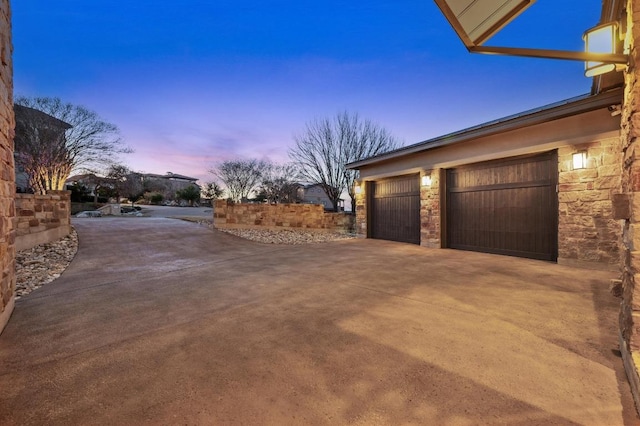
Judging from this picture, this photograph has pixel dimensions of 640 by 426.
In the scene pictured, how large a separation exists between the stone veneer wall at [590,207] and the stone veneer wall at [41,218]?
→ 35.8ft

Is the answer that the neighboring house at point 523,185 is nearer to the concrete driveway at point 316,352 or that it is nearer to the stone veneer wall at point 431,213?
the stone veneer wall at point 431,213

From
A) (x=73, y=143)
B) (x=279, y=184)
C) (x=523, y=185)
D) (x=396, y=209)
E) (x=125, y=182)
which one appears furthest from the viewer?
(x=125, y=182)

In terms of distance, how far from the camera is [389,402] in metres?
1.51

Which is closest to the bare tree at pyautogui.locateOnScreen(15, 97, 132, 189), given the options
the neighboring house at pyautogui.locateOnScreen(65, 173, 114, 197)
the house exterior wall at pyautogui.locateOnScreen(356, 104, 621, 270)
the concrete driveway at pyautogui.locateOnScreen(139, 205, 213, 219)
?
the concrete driveway at pyautogui.locateOnScreen(139, 205, 213, 219)

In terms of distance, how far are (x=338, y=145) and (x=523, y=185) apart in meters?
9.95

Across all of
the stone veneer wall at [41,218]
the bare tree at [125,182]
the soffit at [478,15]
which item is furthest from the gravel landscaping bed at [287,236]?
the bare tree at [125,182]

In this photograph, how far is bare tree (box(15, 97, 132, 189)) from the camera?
41.1 feet

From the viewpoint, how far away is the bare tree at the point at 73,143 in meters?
12.5

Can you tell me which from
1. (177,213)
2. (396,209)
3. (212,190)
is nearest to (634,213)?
(396,209)

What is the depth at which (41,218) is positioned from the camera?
6230 millimetres

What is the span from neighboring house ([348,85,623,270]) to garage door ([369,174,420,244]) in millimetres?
36

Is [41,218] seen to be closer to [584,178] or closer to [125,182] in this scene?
[584,178]

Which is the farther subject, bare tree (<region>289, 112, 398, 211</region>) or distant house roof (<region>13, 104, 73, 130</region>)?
bare tree (<region>289, 112, 398, 211</region>)

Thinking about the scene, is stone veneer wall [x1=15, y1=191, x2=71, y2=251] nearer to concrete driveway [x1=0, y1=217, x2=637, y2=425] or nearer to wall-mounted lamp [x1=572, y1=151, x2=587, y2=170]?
concrete driveway [x1=0, y1=217, x2=637, y2=425]
